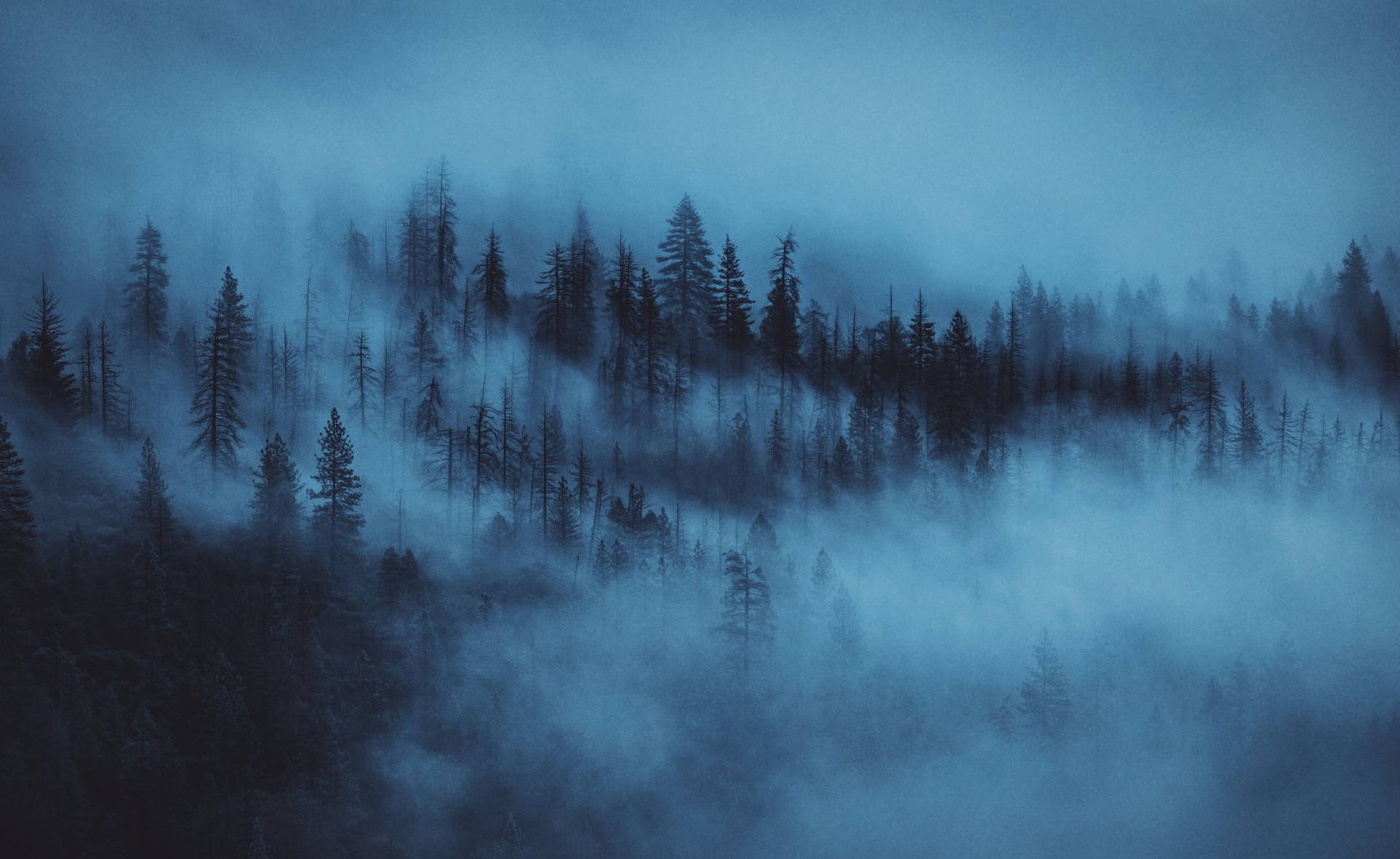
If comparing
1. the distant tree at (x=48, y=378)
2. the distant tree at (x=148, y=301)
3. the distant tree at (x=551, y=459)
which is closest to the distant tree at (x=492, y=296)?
the distant tree at (x=551, y=459)

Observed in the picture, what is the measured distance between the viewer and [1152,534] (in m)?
130

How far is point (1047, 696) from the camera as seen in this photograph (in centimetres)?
9831

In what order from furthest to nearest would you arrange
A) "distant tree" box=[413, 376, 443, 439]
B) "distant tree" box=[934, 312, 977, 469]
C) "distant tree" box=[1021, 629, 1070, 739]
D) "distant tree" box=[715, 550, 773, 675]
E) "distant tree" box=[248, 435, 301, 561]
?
"distant tree" box=[934, 312, 977, 469], "distant tree" box=[413, 376, 443, 439], "distant tree" box=[1021, 629, 1070, 739], "distant tree" box=[715, 550, 773, 675], "distant tree" box=[248, 435, 301, 561]

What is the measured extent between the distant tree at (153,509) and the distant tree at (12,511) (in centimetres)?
633

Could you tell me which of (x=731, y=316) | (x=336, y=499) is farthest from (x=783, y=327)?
(x=336, y=499)

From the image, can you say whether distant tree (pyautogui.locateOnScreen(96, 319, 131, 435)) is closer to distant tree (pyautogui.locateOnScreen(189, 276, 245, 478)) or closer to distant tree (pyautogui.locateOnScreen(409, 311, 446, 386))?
distant tree (pyautogui.locateOnScreen(189, 276, 245, 478))

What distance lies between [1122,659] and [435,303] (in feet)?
236

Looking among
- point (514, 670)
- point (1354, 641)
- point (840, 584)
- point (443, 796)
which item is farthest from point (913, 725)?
point (1354, 641)

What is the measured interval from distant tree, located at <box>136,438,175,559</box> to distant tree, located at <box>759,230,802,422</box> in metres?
52.5

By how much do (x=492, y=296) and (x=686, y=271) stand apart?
18394 mm

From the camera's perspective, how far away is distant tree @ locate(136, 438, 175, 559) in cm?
7856

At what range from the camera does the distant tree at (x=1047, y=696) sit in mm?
97500

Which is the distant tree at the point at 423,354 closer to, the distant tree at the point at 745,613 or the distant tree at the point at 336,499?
the distant tree at the point at 336,499

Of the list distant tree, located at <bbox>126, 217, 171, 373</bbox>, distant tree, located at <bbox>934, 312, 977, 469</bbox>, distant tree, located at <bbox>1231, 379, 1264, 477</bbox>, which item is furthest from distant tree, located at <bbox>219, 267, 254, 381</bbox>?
distant tree, located at <bbox>1231, 379, 1264, 477</bbox>
